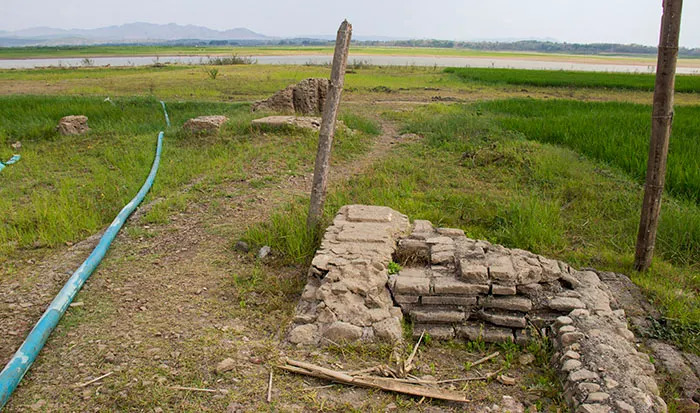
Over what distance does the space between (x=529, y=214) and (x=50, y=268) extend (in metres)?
4.15

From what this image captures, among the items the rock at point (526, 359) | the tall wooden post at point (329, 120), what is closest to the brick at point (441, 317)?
the rock at point (526, 359)

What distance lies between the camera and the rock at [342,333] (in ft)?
9.52

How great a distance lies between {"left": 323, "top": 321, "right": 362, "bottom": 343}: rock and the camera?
2902 millimetres

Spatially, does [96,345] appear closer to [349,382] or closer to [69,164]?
[349,382]

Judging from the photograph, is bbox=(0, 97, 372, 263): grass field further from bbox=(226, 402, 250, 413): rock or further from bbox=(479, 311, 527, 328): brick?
bbox=(479, 311, 527, 328): brick

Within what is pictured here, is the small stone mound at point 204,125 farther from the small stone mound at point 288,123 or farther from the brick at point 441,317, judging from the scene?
the brick at point 441,317

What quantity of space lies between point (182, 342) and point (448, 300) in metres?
1.64

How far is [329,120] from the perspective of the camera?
414cm

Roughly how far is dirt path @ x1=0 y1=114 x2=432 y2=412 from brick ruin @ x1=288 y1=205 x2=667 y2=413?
37 centimetres

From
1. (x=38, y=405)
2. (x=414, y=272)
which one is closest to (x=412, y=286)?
(x=414, y=272)

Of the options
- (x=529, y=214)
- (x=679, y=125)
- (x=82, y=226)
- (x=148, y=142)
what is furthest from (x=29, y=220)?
(x=679, y=125)

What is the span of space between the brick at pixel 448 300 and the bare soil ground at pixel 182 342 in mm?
272

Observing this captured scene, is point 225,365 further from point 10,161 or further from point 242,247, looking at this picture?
point 10,161

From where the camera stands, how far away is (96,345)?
9.45ft
